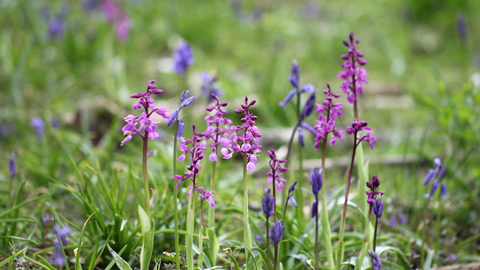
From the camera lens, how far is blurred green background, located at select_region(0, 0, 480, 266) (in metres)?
2.98

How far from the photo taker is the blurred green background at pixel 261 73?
2979 millimetres

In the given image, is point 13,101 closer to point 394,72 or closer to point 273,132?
point 273,132

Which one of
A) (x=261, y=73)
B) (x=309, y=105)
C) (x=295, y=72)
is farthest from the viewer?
(x=261, y=73)

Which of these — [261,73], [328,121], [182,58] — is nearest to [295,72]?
[328,121]

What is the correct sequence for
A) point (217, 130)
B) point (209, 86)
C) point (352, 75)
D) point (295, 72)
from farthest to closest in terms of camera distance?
point (209, 86) < point (295, 72) < point (352, 75) < point (217, 130)

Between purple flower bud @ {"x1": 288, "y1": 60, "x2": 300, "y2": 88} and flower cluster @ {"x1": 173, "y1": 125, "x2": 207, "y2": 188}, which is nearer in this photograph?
flower cluster @ {"x1": 173, "y1": 125, "x2": 207, "y2": 188}

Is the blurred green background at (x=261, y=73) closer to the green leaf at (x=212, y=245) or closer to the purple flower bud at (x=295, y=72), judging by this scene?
the purple flower bud at (x=295, y=72)

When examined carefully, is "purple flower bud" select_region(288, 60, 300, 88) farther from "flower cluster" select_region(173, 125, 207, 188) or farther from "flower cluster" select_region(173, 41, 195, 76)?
"flower cluster" select_region(173, 41, 195, 76)

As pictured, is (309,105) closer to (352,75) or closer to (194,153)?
(352,75)

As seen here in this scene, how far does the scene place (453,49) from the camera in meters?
7.13

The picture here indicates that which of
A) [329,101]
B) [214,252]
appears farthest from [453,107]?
[214,252]

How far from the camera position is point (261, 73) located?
19.4 ft

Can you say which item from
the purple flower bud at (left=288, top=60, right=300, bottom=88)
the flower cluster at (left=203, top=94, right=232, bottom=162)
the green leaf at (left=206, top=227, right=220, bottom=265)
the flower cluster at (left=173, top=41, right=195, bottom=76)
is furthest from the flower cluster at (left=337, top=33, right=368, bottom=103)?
the flower cluster at (left=173, top=41, right=195, bottom=76)

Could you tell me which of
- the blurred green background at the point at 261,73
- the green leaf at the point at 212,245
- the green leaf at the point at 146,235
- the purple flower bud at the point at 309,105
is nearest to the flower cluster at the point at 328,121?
the purple flower bud at the point at 309,105
